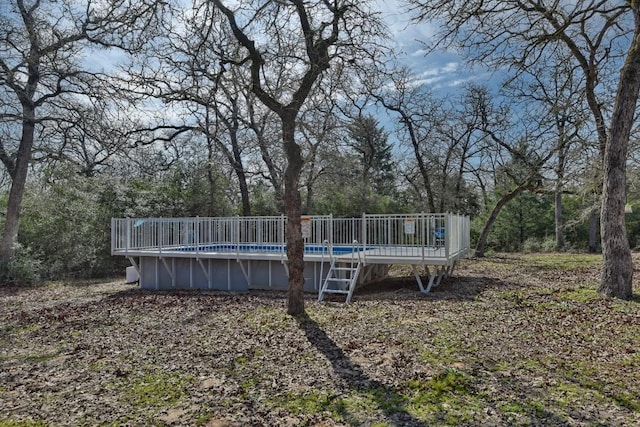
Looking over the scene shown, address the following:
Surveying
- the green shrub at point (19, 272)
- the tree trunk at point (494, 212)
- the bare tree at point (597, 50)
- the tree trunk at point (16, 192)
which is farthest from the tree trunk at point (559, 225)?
the tree trunk at point (16, 192)

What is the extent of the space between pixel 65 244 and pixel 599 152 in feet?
55.3

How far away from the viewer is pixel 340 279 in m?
8.79

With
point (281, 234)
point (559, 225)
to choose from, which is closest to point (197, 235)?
point (281, 234)

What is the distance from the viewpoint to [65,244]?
49.4 ft

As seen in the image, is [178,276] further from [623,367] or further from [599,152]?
[599,152]

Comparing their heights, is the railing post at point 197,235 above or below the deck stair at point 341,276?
above

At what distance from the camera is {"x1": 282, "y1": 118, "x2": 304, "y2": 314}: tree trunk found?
6.45 metres

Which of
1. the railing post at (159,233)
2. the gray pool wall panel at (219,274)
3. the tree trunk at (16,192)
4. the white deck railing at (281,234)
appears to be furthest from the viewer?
the tree trunk at (16,192)

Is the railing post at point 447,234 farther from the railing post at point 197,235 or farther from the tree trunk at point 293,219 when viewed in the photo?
the railing post at point 197,235

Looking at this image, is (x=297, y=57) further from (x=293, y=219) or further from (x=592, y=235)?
(x=592, y=235)

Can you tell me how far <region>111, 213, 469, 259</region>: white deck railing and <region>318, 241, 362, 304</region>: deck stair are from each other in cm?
37

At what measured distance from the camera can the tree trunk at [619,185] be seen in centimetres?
688

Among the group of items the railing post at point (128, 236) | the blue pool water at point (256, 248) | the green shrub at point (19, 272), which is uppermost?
the railing post at point (128, 236)

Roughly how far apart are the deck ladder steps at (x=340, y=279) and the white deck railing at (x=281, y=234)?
1.40 feet
